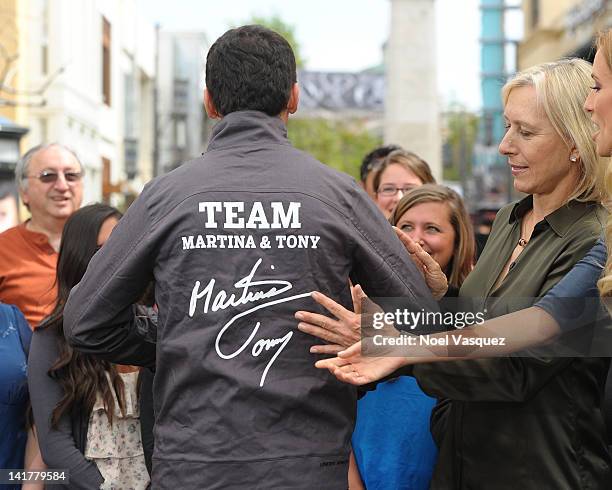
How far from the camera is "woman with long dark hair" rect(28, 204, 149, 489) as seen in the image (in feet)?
12.7

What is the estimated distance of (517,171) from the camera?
10.5ft

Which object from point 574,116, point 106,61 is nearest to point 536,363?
point 574,116

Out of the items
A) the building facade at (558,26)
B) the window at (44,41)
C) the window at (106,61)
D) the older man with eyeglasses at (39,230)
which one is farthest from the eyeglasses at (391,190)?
the window at (106,61)

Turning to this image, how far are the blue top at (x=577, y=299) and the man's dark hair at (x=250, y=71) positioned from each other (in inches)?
35.6

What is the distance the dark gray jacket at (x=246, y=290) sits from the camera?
279 cm

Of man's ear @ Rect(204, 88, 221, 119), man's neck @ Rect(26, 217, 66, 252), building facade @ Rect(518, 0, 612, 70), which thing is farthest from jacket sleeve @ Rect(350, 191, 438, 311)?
building facade @ Rect(518, 0, 612, 70)

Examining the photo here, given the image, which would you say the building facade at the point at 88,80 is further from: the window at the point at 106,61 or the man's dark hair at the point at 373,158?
the man's dark hair at the point at 373,158

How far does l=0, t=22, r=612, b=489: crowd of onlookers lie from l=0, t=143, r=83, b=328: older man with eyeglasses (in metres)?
0.74

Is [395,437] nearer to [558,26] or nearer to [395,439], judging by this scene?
[395,439]

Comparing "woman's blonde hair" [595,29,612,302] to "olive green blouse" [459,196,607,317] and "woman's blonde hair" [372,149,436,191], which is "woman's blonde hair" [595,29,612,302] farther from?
"woman's blonde hair" [372,149,436,191]

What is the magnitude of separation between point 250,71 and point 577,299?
1.05 metres

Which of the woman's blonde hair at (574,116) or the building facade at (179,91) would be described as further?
the building facade at (179,91)

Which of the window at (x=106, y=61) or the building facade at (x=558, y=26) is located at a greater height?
the building facade at (x=558, y=26)

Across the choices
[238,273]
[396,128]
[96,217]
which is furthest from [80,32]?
[238,273]
